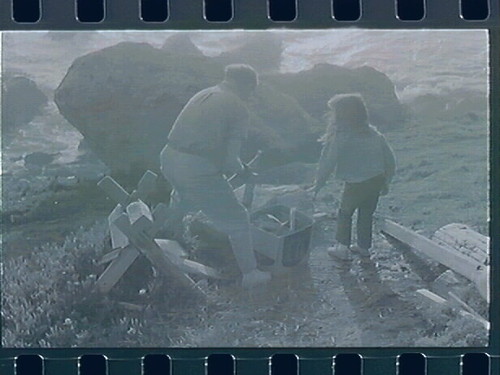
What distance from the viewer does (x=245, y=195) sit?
4.58 meters

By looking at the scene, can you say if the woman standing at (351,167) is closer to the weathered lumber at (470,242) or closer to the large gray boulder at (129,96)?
the weathered lumber at (470,242)

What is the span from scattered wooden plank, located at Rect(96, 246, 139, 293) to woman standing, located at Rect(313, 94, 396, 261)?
88cm

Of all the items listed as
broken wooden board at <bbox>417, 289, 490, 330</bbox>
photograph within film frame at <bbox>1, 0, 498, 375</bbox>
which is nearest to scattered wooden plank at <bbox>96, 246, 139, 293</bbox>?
photograph within film frame at <bbox>1, 0, 498, 375</bbox>

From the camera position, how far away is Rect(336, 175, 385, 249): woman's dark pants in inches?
179

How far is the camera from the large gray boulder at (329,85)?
454 cm

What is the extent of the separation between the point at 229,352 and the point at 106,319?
58cm

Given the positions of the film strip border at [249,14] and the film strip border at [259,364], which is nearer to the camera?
the film strip border at [249,14]

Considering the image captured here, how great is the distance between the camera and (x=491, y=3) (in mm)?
4496

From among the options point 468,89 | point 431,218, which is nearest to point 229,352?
point 431,218

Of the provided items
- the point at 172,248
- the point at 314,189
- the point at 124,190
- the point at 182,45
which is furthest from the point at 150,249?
the point at 182,45

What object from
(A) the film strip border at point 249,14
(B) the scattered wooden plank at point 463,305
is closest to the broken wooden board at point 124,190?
(A) the film strip border at point 249,14

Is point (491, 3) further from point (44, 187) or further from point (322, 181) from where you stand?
point (44, 187)

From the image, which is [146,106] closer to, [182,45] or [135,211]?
[182,45]

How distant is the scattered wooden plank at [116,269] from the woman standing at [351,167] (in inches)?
34.6
